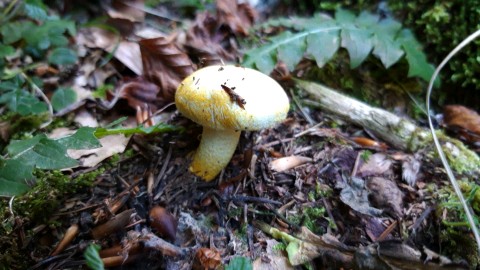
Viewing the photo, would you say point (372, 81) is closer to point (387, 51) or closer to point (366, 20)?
point (387, 51)

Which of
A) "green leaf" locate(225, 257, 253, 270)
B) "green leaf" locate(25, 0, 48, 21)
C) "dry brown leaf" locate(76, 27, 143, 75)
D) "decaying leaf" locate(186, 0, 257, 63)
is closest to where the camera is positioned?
"green leaf" locate(225, 257, 253, 270)

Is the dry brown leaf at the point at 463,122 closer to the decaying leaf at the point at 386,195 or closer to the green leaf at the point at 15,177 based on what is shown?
the decaying leaf at the point at 386,195

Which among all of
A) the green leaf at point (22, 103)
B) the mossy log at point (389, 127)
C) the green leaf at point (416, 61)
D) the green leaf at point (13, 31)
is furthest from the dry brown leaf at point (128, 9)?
the green leaf at point (416, 61)

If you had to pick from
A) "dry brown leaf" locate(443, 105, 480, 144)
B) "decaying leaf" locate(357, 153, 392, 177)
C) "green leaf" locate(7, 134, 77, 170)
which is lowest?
"decaying leaf" locate(357, 153, 392, 177)

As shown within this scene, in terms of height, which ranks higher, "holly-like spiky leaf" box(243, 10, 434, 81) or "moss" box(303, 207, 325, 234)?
"holly-like spiky leaf" box(243, 10, 434, 81)

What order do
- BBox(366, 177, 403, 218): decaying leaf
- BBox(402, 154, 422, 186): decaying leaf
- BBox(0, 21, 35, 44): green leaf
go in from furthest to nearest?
BBox(0, 21, 35, 44): green leaf
BBox(402, 154, 422, 186): decaying leaf
BBox(366, 177, 403, 218): decaying leaf

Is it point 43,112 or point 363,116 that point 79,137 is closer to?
point 43,112

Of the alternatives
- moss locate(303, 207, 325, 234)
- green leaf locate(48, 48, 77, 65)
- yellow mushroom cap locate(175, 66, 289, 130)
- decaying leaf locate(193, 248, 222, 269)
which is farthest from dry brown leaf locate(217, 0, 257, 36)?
decaying leaf locate(193, 248, 222, 269)

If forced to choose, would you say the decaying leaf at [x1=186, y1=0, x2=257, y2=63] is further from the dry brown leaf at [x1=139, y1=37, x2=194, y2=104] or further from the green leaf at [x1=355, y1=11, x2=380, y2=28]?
the green leaf at [x1=355, y1=11, x2=380, y2=28]

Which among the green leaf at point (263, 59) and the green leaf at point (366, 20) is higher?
the green leaf at point (366, 20)
